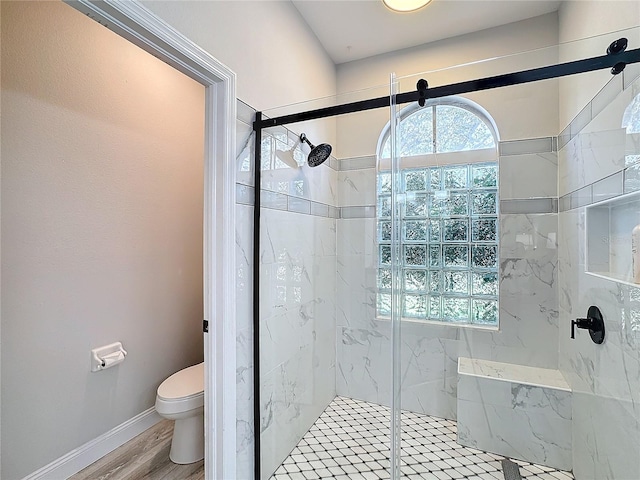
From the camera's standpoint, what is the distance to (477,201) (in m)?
2.04

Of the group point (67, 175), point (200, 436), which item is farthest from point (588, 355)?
point (67, 175)

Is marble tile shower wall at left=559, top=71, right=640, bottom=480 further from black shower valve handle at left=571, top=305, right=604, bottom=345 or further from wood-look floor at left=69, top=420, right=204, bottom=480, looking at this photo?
wood-look floor at left=69, top=420, right=204, bottom=480

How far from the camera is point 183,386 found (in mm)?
1861

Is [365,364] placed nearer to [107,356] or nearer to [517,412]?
[517,412]

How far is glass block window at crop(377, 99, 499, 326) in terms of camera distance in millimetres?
2027

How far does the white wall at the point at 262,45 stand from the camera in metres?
1.27

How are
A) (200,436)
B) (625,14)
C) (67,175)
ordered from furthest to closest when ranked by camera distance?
(200,436) < (67,175) < (625,14)

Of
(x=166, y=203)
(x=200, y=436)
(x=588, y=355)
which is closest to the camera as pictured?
(x=588, y=355)

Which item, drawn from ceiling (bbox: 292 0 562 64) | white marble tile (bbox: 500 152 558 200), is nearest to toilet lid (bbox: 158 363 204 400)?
white marble tile (bbox: 500 152 558 200)

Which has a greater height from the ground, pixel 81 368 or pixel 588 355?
pixel 588 355

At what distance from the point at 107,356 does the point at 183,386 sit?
0.49 m

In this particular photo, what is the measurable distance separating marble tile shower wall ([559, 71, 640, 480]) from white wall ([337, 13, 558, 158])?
1.19 feet

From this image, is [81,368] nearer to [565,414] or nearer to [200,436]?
[200,436]

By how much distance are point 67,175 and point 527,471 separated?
2965mm
